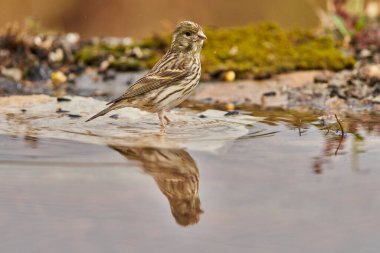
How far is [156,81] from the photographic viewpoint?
595 centimetres

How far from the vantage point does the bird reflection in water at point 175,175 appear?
3356 millimetres

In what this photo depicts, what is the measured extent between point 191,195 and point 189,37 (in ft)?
9.48

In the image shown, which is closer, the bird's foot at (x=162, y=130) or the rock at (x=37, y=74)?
→ the bird's foot at (x=162, y=130)

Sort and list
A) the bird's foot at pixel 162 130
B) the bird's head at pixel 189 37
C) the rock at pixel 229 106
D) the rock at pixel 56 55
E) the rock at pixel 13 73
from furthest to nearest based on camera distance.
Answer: the rock at pixel 56 55 < the rock at pixel 13 73 < the rock at pixel 229 106 < the bird's head at pixel 189 37 < the bird's foot at pixel 162 130

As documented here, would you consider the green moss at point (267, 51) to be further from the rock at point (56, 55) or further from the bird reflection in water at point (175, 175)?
the bird reflection in water at point (175, 175)

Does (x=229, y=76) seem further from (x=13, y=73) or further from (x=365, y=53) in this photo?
(x=13, y=73)

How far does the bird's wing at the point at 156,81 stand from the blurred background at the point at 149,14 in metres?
10.0

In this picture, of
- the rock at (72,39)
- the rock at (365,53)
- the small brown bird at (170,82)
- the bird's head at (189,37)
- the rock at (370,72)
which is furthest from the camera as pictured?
the rock at (72,39)

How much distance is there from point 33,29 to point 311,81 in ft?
11.7

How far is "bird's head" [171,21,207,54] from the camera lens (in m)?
6.21

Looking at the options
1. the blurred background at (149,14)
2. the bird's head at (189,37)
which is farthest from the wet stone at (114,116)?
the blurred background at (149,14)

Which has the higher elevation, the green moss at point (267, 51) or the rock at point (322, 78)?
the green moss at point (267, 51)

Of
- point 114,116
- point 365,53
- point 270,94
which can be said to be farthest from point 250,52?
point 114,116

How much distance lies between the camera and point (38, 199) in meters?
3.48
